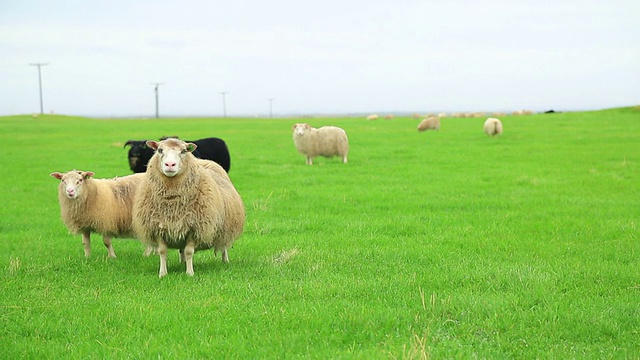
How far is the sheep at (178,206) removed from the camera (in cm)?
765

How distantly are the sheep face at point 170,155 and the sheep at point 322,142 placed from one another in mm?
14707

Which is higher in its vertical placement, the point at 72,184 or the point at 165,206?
the point at 72,184

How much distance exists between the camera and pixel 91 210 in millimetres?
9211

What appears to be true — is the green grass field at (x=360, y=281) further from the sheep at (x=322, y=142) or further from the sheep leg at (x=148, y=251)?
the sheep at (x=322, y=142)

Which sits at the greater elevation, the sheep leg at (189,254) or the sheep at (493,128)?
the sheep at (493,128)

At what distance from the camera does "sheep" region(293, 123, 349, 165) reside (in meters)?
22.5

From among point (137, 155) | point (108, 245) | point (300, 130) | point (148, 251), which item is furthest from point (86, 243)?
point (300, 130)

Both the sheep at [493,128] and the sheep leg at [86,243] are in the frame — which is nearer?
the sheep leg at [86,243]

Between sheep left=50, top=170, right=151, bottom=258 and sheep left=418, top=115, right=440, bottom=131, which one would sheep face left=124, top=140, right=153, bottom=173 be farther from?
sheep left=418, top=115, right=440, bottom=131

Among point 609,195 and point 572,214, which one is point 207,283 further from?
point 609,195

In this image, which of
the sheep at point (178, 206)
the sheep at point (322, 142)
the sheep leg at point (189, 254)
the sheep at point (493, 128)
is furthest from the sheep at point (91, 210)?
the sheep at point (493, 128)

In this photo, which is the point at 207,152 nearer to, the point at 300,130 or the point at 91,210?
the point at 300,130

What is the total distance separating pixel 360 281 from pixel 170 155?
2613 millimetres

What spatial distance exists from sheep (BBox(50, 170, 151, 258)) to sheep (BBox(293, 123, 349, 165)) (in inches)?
520
